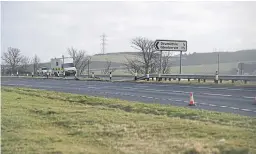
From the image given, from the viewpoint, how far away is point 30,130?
307 inches

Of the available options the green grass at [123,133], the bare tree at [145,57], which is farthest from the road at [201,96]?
the bare tree at [145,57]

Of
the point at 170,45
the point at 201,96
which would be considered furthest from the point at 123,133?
the point at 170,45

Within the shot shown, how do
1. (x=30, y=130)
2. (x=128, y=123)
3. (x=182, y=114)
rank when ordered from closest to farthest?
(x=30, y=130)
(x=128, y=123)
(x=182, y=114)

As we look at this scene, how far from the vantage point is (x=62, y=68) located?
5606cm

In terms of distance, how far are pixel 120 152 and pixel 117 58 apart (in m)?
92.4

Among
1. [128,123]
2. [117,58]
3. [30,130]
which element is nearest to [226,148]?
[128,123]

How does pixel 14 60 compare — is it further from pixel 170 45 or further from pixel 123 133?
pixel 123 133

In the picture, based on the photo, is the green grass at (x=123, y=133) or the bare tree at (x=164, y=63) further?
the bare tree at (x=164, y=63)

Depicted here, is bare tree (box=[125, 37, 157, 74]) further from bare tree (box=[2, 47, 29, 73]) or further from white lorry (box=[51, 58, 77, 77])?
bare tree (box=[2, 47, 29, 73])

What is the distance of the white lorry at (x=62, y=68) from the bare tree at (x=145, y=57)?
9119 mm

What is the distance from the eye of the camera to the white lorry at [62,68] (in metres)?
55.4

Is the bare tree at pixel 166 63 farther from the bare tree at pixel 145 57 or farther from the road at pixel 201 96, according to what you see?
the road at pixel 201 96

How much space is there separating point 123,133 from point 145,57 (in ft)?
143

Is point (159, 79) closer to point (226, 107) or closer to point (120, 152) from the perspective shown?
point (226, 107)
